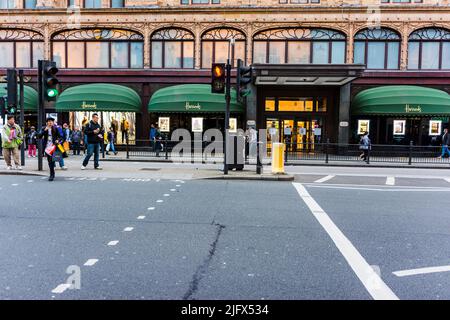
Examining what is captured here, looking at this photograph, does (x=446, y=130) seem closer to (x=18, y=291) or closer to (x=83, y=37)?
(x=83, y=37)

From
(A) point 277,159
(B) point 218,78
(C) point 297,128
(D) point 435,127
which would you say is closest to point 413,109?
(D) point 435,127

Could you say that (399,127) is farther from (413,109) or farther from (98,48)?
(98,48)

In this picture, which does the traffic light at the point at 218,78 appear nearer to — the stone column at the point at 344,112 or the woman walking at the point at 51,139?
the woman walking at the point at 51,139

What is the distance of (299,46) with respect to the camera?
2694 centimetres

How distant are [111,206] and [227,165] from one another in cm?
639

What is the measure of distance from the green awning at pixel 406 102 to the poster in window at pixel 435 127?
58.2 inches

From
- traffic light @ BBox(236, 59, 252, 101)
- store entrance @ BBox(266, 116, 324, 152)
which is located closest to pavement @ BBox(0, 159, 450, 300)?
traffic light @ BBox(236, 59, 252, 101)

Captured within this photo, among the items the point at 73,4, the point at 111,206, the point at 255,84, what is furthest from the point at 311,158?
the point at 73,4

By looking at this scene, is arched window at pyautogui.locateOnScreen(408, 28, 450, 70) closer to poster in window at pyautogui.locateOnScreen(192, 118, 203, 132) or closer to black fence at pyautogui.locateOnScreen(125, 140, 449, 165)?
black fence at pyautogui.locateOnScreen(125, 140, 449, 165)

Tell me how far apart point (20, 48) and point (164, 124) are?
10.3 meters

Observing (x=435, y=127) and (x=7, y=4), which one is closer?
(x=435, y=127)

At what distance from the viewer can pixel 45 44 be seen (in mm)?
27562

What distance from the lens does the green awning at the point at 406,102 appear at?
2475 cm

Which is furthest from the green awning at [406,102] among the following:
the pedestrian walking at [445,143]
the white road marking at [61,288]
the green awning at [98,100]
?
the white road marking at [61,288]
